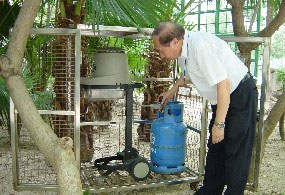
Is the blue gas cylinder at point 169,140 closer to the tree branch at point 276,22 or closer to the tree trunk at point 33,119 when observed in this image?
the tree branch at point 276,22

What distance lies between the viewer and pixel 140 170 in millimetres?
3199

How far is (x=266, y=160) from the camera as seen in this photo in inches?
186

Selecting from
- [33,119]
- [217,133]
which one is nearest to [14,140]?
[217,133]

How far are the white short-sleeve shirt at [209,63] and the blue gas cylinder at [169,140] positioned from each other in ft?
1.82

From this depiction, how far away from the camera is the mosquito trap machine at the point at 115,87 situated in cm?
306

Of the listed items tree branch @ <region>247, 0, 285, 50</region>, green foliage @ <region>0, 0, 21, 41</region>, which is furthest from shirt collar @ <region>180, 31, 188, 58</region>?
green foliage @ <region>0, 0, 21, 41</region>

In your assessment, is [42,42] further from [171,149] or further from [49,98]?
[171,149]

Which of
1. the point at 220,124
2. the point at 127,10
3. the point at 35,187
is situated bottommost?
the point at 35,187

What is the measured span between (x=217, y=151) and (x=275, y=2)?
152cm

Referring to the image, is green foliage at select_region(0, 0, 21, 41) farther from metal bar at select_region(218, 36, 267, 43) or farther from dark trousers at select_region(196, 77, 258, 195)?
dark trousers at select_region(196, 77, 258, 195)

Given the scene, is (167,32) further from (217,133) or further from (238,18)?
(238,18)

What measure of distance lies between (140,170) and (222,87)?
1120mm

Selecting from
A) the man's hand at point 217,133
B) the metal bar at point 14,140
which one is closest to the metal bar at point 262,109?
the man's hand at point 217,133

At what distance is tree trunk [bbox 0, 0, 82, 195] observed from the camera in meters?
1.03
